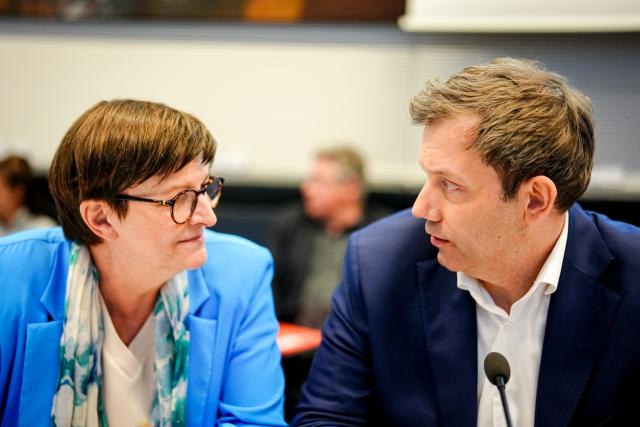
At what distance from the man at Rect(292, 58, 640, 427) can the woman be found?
0.20 meters

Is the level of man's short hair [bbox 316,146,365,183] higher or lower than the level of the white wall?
lower

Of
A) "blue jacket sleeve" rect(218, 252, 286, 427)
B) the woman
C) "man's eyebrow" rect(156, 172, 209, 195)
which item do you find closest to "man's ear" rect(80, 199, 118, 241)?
the woman

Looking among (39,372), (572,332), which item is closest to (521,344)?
(572,332)

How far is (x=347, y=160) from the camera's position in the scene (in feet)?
13.3

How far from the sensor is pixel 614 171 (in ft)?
12.7

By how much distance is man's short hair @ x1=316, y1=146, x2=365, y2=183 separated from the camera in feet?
13.3

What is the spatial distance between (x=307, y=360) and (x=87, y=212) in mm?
1085

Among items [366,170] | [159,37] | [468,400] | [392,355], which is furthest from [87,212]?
[159,37]

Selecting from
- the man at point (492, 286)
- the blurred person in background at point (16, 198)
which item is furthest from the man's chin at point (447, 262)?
the blurred person in background at point (16, 198)

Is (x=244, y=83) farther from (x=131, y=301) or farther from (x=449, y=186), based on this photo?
(x=449, y=186)

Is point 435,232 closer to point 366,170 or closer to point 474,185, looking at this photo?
point 474,185

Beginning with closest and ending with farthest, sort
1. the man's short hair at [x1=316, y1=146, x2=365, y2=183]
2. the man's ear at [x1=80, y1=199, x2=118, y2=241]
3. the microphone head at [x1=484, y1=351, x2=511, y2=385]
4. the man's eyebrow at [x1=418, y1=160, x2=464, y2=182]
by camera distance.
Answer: the microphone head at [x1=484, y1=351, x2=511, y2=385] < the man's eyebrow at [x1=418, y1=160, x2=464, y2=182] < the man's ear at [x1=80, y1=199, x2=118, y2=241] < the man's short hair at [x1=316, y1=146, x2=365, y2=183]

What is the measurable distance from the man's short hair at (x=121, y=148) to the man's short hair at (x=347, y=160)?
246cm

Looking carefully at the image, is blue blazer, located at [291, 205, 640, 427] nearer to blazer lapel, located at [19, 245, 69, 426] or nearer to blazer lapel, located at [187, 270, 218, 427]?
blazer lapel, located at [187, 270, 218, 427]
